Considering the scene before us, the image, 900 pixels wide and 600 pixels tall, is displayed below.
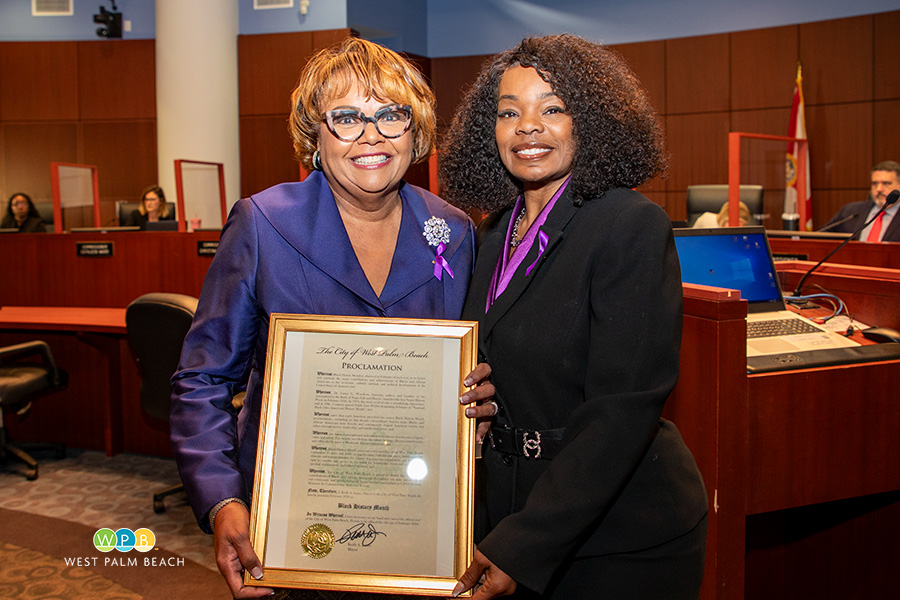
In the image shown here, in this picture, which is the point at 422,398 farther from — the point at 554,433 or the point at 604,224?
the point at 604,224

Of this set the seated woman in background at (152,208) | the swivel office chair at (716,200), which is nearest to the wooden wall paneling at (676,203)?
the swivel office chair at (716,200)

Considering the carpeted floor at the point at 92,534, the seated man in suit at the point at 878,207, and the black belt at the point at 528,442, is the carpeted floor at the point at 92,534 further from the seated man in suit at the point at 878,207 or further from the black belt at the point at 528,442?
the seated man in suit at the point at 878,207

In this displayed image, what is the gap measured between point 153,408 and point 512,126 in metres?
2.85

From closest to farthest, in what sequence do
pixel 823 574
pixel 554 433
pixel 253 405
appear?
pixel 554 433
pixel 253 405
pixel 823 574

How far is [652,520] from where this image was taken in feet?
4.04

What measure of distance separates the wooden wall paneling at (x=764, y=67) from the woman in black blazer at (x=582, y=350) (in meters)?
7.23

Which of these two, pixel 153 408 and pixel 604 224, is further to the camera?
pixel 153 408

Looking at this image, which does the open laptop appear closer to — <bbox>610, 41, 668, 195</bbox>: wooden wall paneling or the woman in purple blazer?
the woman in purple blazer

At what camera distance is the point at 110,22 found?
8461 millimetres

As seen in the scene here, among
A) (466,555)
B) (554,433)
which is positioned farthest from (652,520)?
(466,555)

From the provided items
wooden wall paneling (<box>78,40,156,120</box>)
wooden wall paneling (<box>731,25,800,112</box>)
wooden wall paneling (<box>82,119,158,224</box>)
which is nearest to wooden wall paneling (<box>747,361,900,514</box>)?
wooden wall paneling (<box>731,25,800,112</box>)

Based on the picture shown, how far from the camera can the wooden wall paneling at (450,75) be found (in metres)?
9.01

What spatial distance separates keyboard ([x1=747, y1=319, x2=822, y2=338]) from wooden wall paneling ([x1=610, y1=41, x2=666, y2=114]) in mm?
6529

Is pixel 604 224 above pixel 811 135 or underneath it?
underneath
